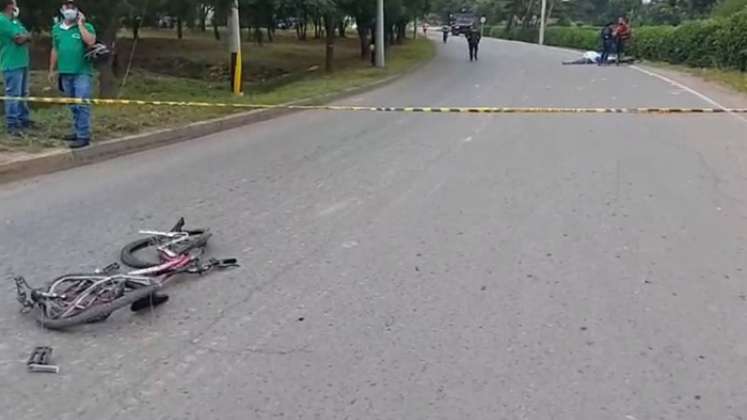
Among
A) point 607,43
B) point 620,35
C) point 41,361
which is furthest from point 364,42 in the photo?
point 41,361

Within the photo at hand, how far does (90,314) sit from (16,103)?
6682 millimetres

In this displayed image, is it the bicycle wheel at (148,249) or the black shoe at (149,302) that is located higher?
the black shoe at (149,302)

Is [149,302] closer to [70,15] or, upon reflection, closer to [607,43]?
[70,15]

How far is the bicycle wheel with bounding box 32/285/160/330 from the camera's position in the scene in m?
4.27

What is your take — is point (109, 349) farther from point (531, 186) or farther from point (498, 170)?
point (498, 170)

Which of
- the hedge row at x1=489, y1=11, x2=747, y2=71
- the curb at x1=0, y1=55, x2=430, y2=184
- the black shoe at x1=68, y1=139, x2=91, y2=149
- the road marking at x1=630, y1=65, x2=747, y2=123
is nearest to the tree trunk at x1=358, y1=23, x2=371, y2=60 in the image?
the road marking at x1=630, y1=65, x2=747, y2=123

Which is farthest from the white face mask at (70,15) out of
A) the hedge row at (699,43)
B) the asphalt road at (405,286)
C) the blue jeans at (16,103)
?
the hedge row at (699,43)

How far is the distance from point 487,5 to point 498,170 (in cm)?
9983

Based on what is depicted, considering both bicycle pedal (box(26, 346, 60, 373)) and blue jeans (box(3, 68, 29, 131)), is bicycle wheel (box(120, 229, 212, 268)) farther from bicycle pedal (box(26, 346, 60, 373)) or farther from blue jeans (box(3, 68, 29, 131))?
blue jeans (box(3, 68, 29, 131))

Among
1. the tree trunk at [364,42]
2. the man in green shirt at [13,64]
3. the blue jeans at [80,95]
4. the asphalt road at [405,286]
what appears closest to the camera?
the asphalt road at [405,286]

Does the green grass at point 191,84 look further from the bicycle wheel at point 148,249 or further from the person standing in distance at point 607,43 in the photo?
the person standing in distance at point 607,43

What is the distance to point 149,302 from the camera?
458cm

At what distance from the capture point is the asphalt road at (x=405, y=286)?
3.61 metres

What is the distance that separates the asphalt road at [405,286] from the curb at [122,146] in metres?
0.34
